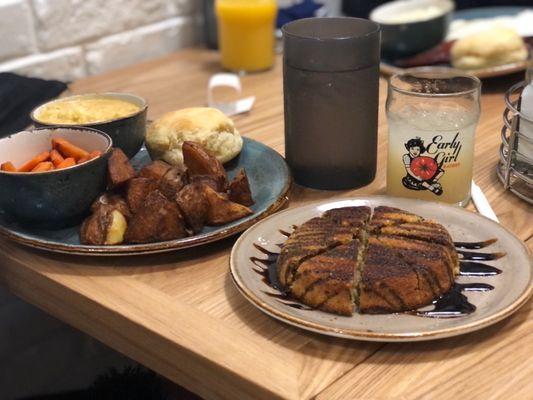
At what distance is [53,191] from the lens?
3.04ft

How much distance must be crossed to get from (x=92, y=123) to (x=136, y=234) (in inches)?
9.0

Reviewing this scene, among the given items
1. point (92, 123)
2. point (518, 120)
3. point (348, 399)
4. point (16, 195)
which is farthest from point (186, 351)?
point (518, 120)

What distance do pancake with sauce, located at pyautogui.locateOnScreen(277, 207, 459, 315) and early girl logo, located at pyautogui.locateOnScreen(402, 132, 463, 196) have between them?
13cm

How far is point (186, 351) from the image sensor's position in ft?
2.50

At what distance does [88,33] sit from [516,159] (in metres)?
1.15

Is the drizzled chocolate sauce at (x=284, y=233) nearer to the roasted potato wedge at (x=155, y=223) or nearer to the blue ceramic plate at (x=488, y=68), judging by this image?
the roasted potato wedge at (x=155, y=223)

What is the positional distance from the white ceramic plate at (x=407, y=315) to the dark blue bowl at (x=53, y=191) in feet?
0.72

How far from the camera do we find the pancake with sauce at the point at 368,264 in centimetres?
75

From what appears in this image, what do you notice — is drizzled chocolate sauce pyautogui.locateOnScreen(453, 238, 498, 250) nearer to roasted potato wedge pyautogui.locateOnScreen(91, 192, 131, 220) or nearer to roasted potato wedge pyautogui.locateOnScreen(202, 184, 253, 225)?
roasted potato wedge pyautogui.locateOnScreen(202, 184, 253, 225)

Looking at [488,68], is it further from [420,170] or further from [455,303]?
[455,303]

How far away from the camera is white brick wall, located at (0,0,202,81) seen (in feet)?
5.49

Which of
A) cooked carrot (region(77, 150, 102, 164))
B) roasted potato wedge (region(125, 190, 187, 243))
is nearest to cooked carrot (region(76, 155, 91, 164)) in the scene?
cooked carrot (region(77, 150, 102, 164))

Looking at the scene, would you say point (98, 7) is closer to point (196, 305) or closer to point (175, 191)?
point (175, 191)

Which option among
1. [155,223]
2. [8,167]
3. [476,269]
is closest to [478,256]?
[476,269]
